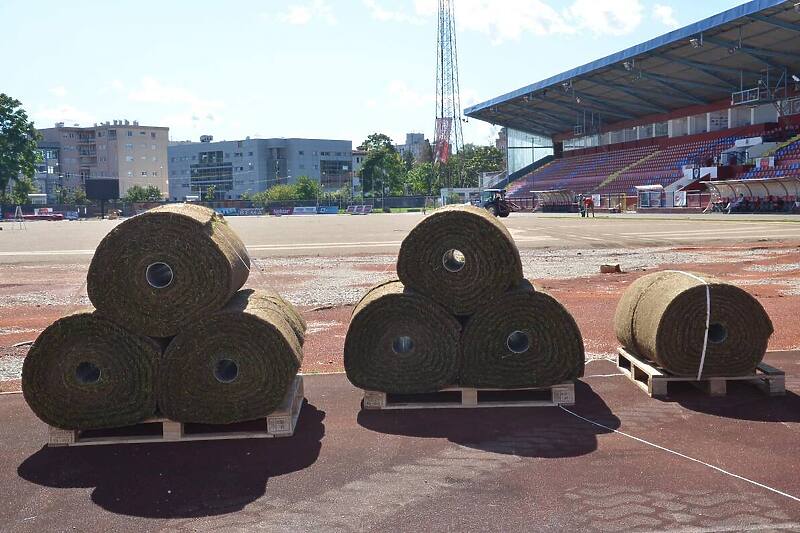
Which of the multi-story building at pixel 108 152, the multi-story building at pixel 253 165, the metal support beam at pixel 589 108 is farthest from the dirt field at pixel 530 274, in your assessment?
the multi-story building at pixel 108 152

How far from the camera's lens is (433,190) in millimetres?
125875

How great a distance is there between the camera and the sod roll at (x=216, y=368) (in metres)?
6.27

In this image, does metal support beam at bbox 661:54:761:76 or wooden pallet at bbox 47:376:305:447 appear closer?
wooden pallet at bbox 47:376:305:447

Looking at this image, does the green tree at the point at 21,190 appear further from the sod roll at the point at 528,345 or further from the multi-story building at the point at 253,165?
the sod roll at the point at 528,345

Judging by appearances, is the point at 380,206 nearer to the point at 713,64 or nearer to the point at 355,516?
the point at 713,64

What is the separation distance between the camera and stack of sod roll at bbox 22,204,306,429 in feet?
20.5

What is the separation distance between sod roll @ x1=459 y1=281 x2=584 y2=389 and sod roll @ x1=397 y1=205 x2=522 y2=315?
0.56 ft

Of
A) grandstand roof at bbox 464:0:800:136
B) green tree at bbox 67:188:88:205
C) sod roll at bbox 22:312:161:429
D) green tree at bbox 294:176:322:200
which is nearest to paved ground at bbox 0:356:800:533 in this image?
sod roll at bbox 22:312:161:429

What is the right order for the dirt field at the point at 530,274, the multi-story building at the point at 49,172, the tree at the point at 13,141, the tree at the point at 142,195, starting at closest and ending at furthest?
the dirt field at the point at 530,274 < the tree at the point at 13,141 < the tree at the point at 142,195 < the multi-story building at the point at 49,172

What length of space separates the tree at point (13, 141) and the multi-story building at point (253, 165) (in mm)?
57024

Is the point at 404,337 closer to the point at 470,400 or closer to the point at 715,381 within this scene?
the point at 470,400

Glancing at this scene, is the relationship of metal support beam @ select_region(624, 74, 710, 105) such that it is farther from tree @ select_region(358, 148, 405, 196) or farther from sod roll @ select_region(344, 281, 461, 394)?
tree @ select_region(358, 148, 405, 196)

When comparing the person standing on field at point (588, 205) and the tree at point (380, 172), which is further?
the tree at point (380, 172)

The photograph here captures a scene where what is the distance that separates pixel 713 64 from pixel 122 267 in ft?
185
